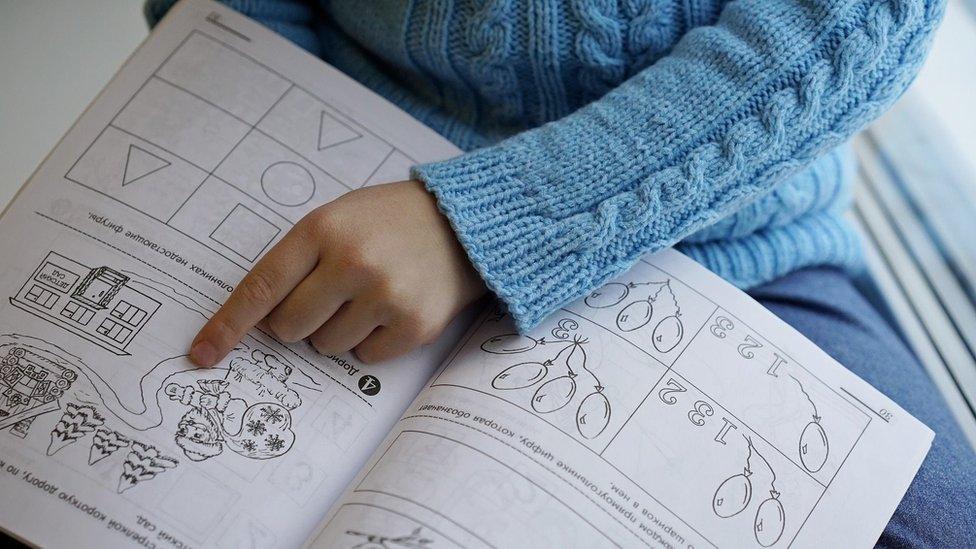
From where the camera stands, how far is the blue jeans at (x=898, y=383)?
544 mm

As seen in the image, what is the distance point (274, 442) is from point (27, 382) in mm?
161

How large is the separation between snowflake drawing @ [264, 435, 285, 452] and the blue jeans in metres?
0.41

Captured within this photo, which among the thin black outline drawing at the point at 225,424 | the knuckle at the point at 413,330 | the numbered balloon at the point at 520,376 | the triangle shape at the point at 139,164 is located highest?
the numbered balloon at the point at 520,376

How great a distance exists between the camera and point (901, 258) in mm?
878

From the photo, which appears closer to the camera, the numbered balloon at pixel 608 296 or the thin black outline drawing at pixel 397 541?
the thin black outline drawing at pixel 397 541

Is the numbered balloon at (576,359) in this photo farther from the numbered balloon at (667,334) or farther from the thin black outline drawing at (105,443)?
the thin black outline drawing at (105,443)

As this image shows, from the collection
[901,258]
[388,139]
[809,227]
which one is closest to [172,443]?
[388,139]

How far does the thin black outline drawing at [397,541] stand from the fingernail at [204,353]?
0.50ft

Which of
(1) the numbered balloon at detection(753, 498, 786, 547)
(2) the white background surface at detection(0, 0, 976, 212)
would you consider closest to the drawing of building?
(1) the numbered balloon at detection(753, 498, 786, 547)

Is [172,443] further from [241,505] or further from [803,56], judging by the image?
[803,56]

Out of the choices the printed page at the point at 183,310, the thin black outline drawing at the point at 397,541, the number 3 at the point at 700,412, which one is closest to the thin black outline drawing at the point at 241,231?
the printed page at the point at 183,310

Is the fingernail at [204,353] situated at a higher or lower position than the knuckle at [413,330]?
lower

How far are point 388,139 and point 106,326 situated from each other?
25 centimetres

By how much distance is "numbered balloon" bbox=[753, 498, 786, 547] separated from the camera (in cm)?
49
